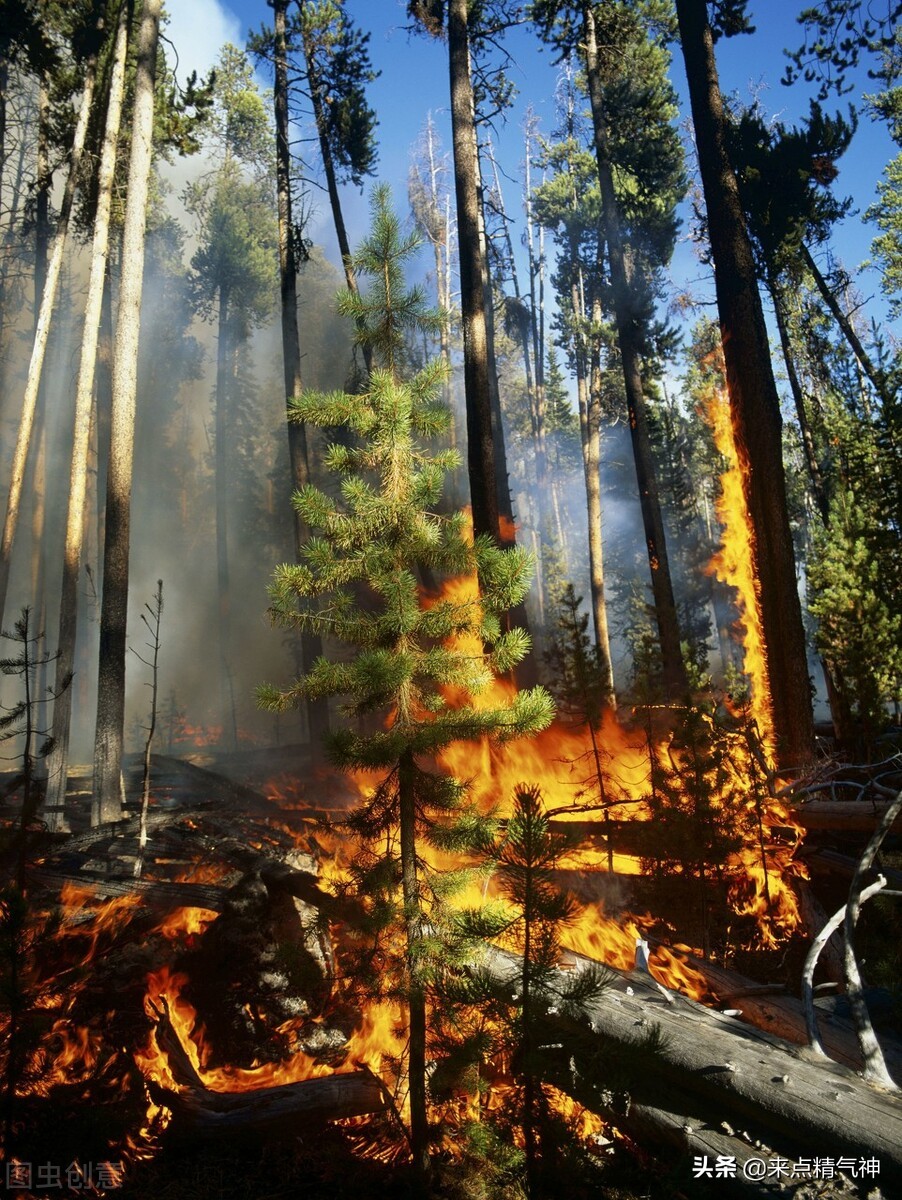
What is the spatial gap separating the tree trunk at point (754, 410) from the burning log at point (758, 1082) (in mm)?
4422

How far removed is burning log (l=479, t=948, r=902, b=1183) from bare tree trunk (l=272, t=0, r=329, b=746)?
11968 millimetres

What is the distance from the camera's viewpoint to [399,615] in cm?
445

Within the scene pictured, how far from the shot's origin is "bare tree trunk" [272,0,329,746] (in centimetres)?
1620

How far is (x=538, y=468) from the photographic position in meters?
41.0

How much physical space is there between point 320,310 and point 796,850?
A: 41931 millimetres

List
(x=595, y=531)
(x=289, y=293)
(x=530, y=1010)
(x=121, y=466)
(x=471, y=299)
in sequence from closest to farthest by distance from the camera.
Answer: (x=530, y=1010) → (x=121, y=466) → (x=471, y=299) → (x=289, y=293) → (x=595, y=531)

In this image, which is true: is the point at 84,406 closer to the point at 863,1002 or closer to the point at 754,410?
the point at 754,410

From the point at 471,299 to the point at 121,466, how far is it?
20.2 feet

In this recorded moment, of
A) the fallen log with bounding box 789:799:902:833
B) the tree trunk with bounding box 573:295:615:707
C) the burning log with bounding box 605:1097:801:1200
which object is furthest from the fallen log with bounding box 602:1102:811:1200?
the tree trunk with bounding box 573:295:615:707

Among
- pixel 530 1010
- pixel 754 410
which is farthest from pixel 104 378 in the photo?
pixel 530 1010

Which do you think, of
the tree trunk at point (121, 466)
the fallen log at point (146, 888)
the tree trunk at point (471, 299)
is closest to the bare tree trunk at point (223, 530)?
the tree trunk at point (121, 466)

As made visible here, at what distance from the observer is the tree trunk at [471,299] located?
397 inches

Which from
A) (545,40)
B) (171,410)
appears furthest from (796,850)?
(171,410)

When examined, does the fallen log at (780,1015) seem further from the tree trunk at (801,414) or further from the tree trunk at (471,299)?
the tree trunk at (801,414)
